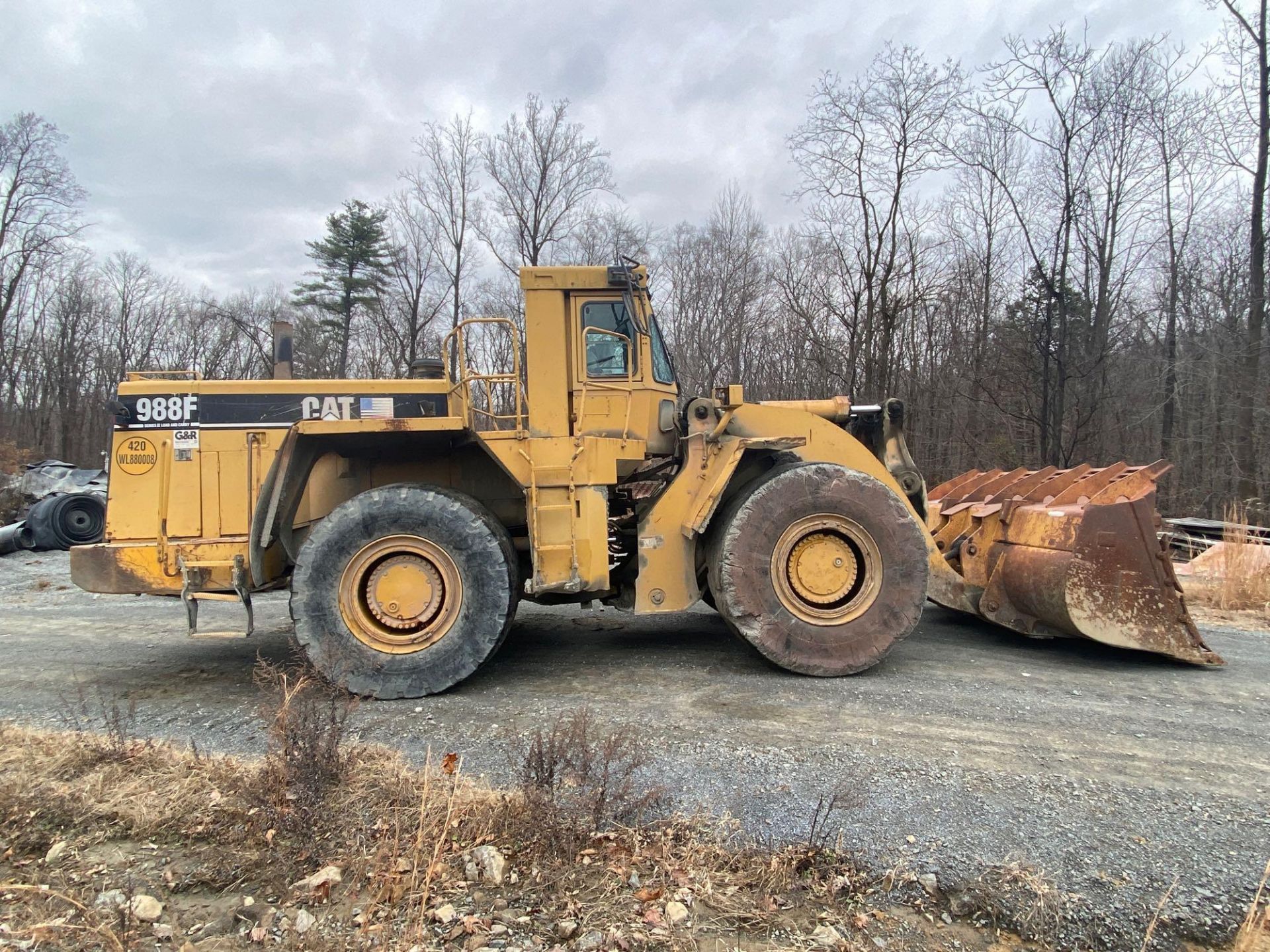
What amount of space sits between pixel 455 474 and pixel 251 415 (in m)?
1.56

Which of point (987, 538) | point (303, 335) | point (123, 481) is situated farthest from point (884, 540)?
point (303, 335)

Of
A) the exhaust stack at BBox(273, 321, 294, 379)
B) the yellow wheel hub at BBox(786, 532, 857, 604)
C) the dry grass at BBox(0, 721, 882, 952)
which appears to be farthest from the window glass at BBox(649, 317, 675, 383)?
the dry grass at BBox(0, 721, 882, 952)

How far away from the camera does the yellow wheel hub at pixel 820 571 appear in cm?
486

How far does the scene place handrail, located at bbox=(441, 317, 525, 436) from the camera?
15.8ft

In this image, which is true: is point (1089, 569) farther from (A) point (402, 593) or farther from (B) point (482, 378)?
(A) point (402, 593)

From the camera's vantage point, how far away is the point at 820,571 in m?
4.87

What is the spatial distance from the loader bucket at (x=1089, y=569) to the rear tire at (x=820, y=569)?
1051 millimetres

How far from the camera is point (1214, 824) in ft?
9.10

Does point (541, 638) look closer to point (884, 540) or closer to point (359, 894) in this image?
point (884, 540)

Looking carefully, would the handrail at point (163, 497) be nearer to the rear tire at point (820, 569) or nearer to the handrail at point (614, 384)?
the handrail at point (614, 384)

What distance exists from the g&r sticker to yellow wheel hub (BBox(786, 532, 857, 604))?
4.67 metres

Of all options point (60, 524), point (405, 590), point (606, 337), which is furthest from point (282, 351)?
point (60, 524)

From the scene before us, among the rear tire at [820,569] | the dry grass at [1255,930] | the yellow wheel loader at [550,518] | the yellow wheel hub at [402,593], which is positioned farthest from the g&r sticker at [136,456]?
the dry grass at [1255,930]

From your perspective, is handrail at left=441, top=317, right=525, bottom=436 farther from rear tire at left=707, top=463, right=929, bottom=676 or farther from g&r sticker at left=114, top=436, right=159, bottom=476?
g&r sticker at left=114, top=436, right=159, bottom=476
